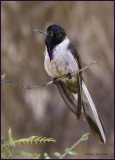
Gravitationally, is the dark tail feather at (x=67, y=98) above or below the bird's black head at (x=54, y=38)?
below

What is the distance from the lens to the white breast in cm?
187

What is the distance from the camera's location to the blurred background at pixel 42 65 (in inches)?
166

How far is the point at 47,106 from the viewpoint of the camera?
461 centimetres

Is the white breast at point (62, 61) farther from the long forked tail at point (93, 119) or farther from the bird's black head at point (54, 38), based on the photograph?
the long forked tail at point (93, 119)

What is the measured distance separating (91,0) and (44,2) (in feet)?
2.52

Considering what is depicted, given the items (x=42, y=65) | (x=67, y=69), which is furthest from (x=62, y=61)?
(x=42, y=65)

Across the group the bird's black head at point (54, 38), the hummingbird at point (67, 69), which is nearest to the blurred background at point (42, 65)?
the hummingbird at point (67, 69)

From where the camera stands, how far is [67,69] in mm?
1947

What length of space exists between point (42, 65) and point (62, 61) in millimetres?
2539

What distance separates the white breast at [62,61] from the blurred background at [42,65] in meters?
2.20

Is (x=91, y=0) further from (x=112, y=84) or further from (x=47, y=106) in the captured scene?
(x=47, y=106)

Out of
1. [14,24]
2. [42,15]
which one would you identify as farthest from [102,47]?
[14,24]

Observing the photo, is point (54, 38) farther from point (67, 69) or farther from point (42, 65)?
point (42, 65)

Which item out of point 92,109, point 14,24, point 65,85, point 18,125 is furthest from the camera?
point 18,125
